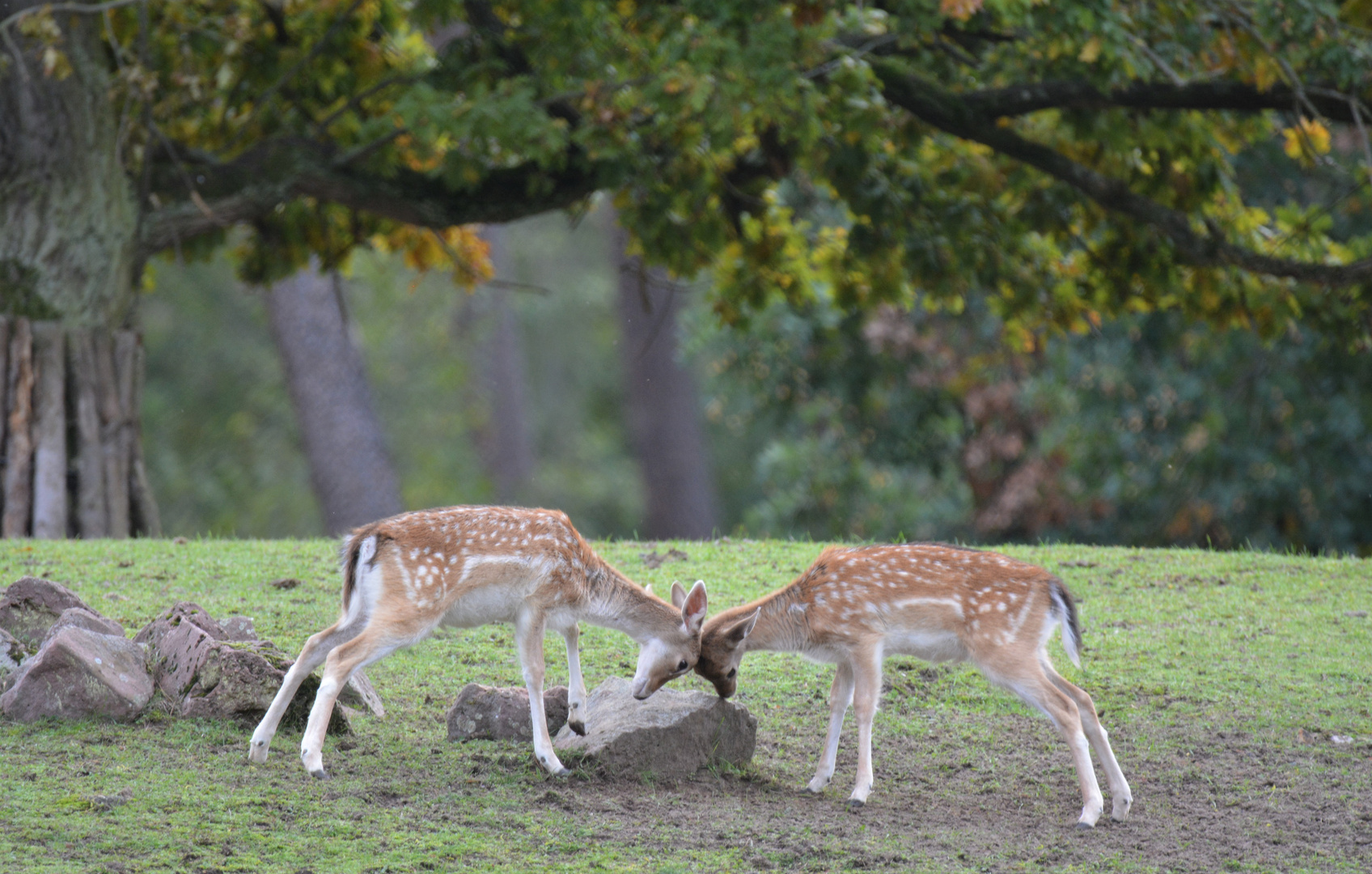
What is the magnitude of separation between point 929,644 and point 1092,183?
5771mm

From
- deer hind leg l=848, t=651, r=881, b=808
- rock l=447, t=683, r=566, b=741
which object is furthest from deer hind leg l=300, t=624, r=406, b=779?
deer hind leg l=848, t=651, r=881, b=808

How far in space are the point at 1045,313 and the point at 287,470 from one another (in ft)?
58.4

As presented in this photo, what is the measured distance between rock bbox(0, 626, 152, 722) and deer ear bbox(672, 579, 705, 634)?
252 cm

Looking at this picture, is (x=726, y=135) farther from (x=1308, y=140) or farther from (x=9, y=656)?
(x=9, y=656)

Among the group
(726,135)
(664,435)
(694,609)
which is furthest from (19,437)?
(664,435)

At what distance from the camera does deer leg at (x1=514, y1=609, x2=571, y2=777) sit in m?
6.45

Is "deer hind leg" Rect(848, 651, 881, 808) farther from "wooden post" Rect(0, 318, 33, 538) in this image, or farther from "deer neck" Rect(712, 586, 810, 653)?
"wooden post" Rect(0, 318, 33, 538)

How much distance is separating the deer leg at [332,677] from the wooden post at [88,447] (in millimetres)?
6241

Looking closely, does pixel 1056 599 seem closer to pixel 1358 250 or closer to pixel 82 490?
pixel 1358 250

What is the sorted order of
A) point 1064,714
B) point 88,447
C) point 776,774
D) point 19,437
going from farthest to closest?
point 88,447 → point 19,437 → point 776,774 → point 1064,714

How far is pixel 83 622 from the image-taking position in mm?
6910

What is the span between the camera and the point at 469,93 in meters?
11.5

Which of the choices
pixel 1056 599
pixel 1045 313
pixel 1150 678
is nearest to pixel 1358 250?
pixel 1045 313

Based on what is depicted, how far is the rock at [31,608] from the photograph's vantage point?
7188mm
